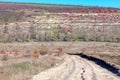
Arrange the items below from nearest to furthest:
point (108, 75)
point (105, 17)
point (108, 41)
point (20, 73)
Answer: point (20, 73) < point (108, 75) < point (108, 41) < point (105, 17)

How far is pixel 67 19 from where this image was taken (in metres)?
148

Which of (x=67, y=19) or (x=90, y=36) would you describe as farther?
→ (x=67, y=19)

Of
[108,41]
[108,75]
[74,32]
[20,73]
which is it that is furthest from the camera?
[74,32]

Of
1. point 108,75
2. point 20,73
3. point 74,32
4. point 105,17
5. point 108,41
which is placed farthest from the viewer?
point 105,17

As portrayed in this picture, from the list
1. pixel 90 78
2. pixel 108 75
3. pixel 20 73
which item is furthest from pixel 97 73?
pixel 20 73

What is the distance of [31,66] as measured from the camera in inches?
1758

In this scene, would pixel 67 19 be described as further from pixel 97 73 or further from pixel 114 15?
pixel 97 73

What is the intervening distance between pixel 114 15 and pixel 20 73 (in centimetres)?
11441

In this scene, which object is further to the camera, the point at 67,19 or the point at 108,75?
the point at 67,19

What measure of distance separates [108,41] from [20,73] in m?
79.4

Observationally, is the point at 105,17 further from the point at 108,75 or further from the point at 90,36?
the point at 108,75

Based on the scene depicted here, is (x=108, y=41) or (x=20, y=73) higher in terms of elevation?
(x=20, y=73)

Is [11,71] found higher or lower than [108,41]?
higher

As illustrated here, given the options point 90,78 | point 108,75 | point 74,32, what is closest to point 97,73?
point 108,75
